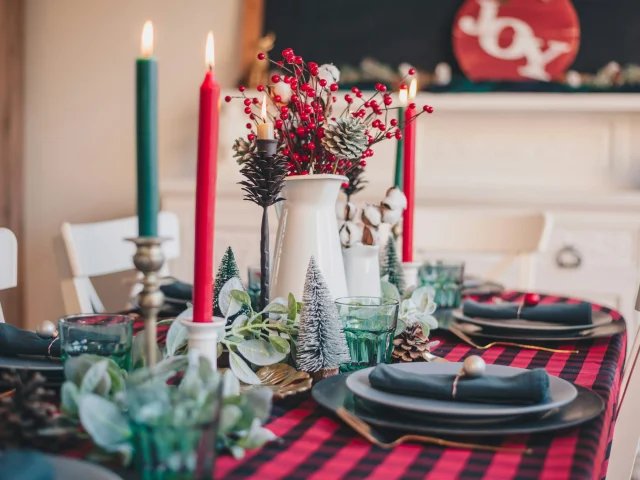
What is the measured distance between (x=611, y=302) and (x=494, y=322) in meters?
1.58

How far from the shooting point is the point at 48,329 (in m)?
0.93

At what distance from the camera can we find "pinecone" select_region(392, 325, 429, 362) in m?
0.95

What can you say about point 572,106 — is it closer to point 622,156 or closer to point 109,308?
point 622,156

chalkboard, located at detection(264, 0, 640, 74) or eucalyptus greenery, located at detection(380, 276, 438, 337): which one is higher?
chalkboard, located at detection(264, 0, 640, 74)

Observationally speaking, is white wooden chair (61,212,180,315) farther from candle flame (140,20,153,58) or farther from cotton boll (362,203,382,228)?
candle flame (140,20,153,58)

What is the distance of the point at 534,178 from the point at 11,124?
1.96m

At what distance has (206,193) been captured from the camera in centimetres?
68

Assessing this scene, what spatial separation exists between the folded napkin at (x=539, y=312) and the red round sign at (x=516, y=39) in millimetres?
1702

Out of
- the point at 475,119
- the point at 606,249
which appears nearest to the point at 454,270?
the point at 606,249

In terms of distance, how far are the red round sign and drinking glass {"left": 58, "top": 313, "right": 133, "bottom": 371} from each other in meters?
2.27

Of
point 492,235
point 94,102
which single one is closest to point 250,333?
point 492,235

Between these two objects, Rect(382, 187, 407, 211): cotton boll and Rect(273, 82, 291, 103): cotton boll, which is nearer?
Rect(273, 82, 291, 103): cotton boll

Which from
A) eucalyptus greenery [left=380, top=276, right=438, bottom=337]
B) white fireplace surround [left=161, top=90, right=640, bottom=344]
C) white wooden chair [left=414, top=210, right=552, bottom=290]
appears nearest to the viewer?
eucalyptus greenery [left=380, top=276, right=438, bottom=337]

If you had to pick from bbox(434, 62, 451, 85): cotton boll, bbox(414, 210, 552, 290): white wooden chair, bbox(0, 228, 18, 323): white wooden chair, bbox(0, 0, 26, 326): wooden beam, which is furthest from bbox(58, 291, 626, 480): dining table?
bbox(0, 0, 26, 326): wooden beam
